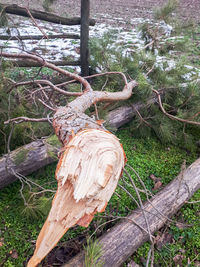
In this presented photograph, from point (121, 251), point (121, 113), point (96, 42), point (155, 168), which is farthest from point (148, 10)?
point (121, 251)

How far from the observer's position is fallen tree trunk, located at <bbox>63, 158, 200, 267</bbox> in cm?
138

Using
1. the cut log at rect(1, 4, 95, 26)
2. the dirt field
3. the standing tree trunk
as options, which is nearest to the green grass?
the standing tree trunk

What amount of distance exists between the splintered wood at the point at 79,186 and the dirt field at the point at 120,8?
6.75m

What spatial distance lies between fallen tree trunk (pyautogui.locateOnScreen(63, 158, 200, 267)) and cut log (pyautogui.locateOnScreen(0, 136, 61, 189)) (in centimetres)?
74

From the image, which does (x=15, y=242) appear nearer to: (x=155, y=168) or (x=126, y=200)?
(x=126, y=200)

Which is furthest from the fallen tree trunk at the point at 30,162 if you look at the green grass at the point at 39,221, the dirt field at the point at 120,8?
the dirt field at the point at 120,8

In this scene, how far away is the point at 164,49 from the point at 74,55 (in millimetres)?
1993

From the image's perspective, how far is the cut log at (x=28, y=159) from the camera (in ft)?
5.87

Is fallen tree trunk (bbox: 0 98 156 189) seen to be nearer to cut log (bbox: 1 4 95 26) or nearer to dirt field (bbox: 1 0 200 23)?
cut log (bbox: 1 4 95 26)

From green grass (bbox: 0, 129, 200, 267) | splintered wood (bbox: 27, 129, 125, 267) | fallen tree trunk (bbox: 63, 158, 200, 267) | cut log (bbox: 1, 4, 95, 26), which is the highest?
cut log (bbox: 1, 4, 95, 26)

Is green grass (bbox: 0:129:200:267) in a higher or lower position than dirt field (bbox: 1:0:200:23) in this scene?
lower

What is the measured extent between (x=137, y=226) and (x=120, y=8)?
27.5 feet

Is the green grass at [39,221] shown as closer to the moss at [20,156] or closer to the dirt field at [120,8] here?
the moss at [20,156]

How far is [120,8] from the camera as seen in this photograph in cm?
793
